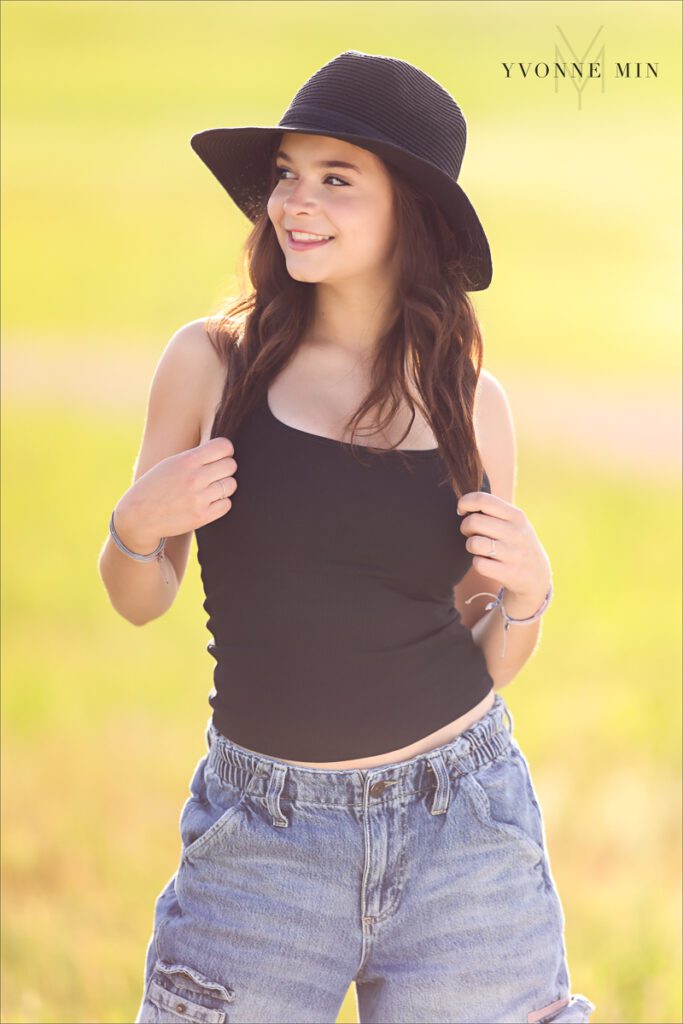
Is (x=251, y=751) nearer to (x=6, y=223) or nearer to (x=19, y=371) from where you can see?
(x=19, y=371)

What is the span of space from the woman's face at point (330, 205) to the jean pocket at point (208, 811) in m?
0.83

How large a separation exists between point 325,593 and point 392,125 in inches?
30.2

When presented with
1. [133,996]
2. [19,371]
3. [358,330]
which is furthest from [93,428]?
[358,330]

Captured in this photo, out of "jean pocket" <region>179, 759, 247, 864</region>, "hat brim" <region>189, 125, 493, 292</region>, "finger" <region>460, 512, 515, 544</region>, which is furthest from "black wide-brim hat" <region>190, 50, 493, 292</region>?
"jean pocket" <region>179, 759, 247, 864</region>

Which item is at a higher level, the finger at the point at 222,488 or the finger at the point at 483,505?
the finger at the point at 222,488

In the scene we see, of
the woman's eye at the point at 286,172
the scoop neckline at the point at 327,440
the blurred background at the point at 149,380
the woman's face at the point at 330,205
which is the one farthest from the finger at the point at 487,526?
the blurred background at the point at 149,380

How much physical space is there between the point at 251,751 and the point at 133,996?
1606 millimetres

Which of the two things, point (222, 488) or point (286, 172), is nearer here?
point (222, 488)

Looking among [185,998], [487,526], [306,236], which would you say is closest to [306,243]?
[306,236]

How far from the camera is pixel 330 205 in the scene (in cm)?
207

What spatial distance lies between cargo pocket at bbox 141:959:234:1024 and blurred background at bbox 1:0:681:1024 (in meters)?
1.23

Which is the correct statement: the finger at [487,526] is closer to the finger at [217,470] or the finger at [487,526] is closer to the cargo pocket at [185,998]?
the finger at [217,470]

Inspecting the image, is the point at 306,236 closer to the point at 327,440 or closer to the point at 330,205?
the point at 330,205

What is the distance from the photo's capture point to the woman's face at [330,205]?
207 centimetres
